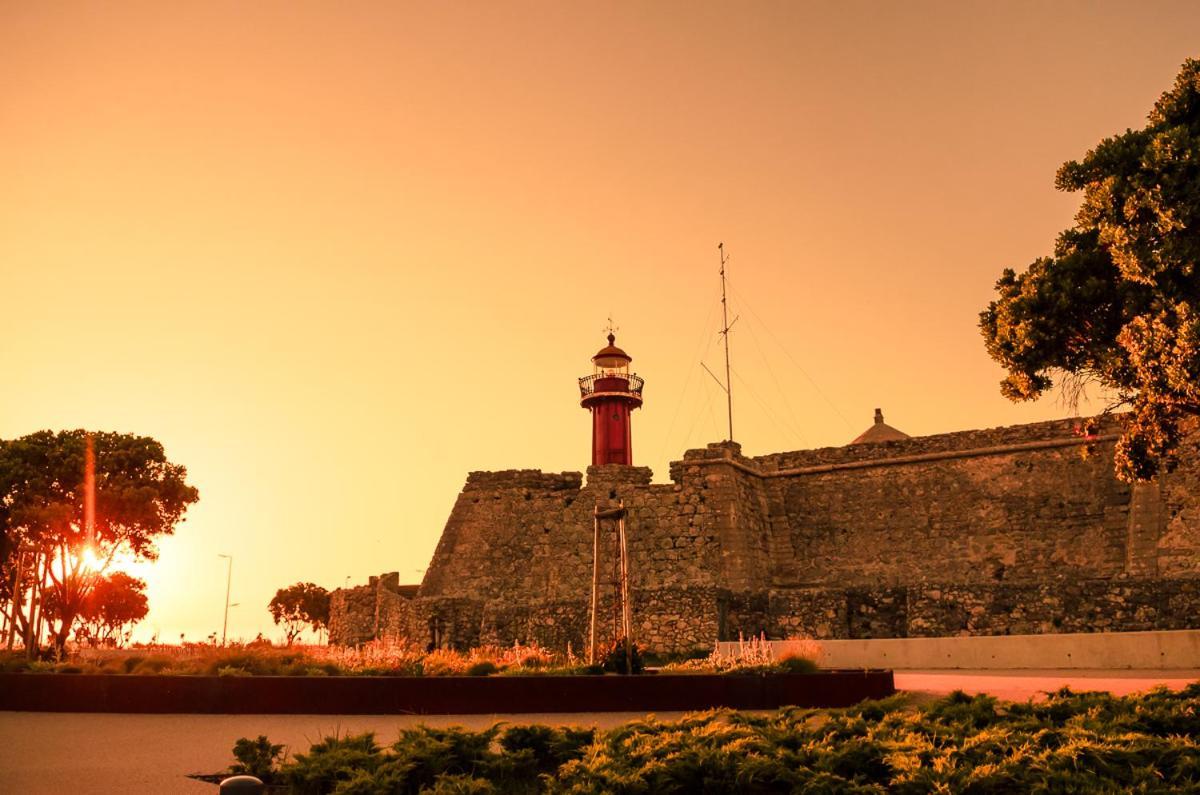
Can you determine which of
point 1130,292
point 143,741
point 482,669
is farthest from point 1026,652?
point 143,741

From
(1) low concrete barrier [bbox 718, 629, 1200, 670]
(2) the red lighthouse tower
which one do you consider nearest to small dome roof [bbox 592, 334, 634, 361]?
(2) the red lighthouse tower

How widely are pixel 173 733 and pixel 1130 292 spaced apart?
16.5 metres

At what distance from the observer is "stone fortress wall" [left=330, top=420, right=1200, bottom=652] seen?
2577cm

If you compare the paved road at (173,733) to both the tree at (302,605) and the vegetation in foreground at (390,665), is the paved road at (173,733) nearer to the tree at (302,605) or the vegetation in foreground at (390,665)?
the vegetation in foreground at (390,665)

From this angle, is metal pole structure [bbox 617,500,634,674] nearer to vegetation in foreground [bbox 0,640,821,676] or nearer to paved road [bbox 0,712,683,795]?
vegetation in foreground [bbox 0,640,821,676]

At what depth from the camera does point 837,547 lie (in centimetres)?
3278

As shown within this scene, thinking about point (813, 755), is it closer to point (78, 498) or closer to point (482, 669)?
point (482, 669)

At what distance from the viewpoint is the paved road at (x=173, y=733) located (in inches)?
374

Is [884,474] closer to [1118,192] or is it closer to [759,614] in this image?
[759,614]

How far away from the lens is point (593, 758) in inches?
342

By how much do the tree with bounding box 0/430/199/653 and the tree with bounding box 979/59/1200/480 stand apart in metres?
31.5

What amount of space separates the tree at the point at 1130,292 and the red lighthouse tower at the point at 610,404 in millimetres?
23710

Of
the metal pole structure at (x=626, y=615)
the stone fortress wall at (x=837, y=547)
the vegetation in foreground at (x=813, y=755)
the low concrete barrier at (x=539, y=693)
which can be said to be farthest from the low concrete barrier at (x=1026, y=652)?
the vegetation in foreground at (x=813, y=755)

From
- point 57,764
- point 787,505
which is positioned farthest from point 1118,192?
point 787,505
